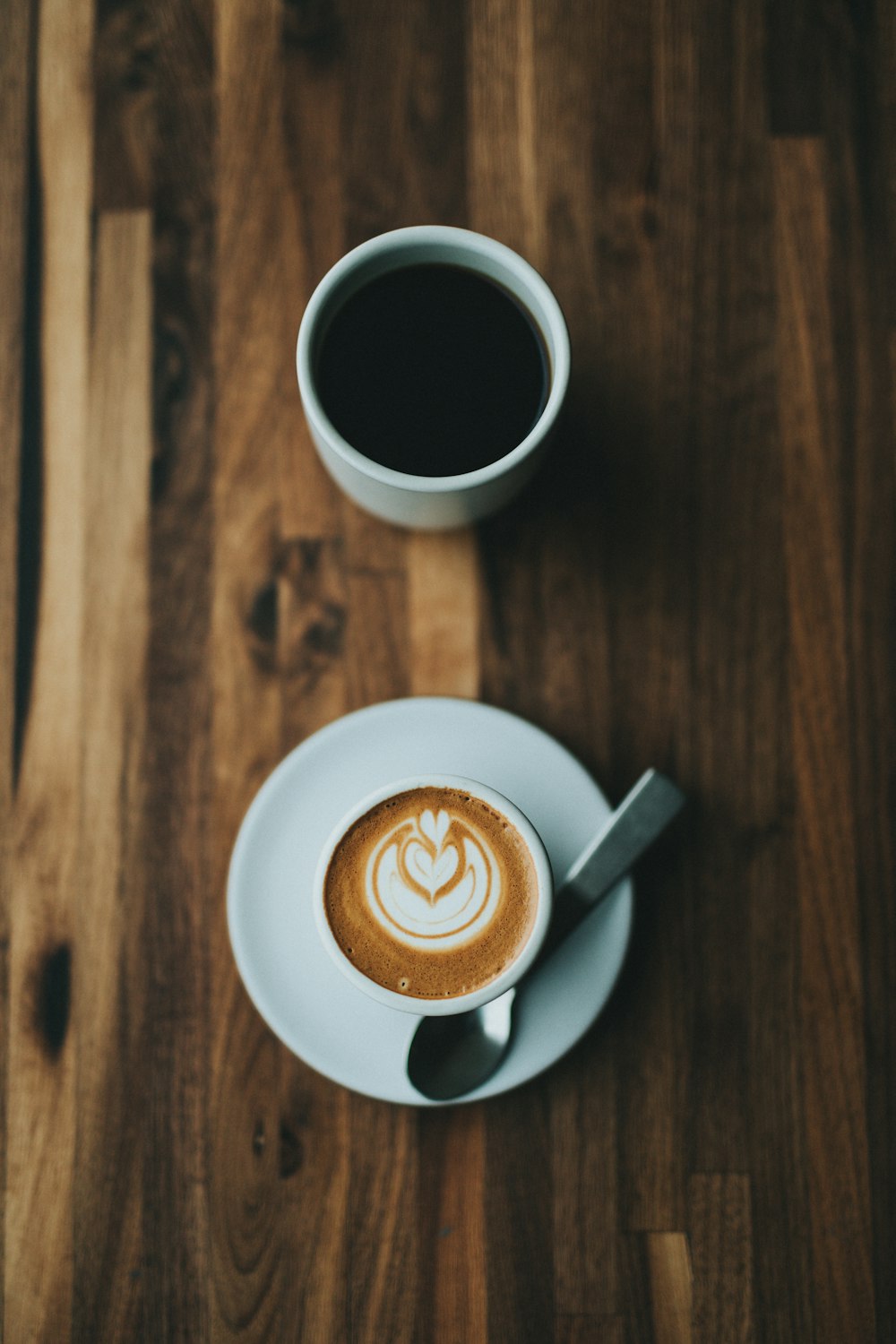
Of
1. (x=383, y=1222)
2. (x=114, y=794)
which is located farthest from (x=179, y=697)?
(x=383, y=1222)

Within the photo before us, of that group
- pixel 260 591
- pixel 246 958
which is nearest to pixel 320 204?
pixel 260 591

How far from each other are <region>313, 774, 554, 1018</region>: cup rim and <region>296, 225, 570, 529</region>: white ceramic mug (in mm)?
180

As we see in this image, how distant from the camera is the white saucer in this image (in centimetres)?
63

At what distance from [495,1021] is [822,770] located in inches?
13.0

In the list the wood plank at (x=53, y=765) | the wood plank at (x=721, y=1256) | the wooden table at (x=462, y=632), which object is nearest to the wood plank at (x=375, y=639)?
the wooden table at (x=462, y=632)

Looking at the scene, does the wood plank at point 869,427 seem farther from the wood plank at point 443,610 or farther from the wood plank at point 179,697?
the wood plank at point 179,697

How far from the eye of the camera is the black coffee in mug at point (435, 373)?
1.96 ft

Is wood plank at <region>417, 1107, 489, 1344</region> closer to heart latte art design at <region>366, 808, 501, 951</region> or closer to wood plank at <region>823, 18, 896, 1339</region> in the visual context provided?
heart latte art design at <region>366, 808, 501, 951</region>

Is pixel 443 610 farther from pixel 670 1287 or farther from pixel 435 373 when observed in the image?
pixel 670 1287

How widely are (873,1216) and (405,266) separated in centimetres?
78

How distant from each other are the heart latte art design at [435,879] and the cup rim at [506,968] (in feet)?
0.08

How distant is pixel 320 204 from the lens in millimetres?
749

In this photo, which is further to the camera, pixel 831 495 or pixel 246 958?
pixel 831 495

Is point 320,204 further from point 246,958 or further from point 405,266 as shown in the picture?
point 246,958
